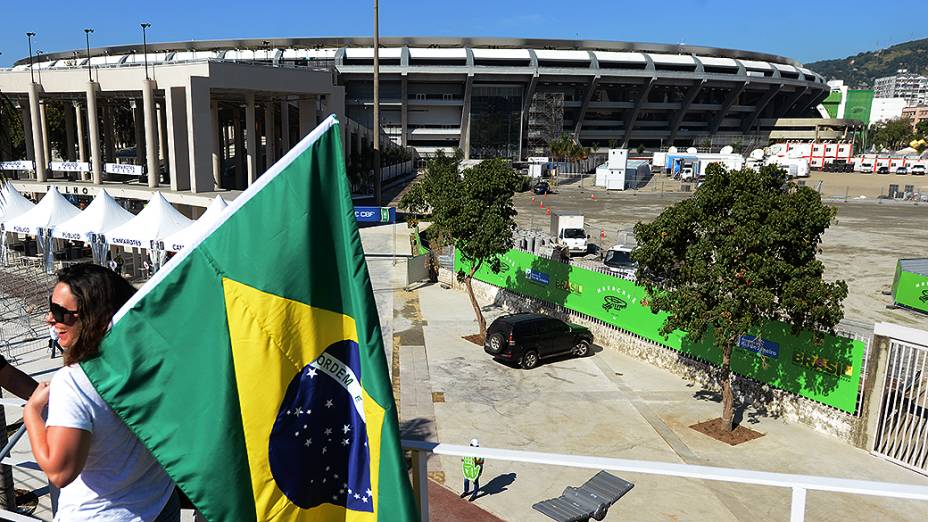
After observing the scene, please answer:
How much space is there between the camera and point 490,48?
112625 mm

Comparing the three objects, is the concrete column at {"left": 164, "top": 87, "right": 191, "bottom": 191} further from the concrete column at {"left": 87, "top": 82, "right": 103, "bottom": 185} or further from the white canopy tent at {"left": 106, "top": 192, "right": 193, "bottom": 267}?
the white canopy tent at {"left": 106, "top": 192, "right": 193, "bottom": 267}

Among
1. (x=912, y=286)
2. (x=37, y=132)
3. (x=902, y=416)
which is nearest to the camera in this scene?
(x=902, y=416)

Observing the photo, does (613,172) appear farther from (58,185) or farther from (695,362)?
(695,362)

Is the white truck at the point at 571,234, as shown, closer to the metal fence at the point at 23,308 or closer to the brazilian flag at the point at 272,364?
the metal fence at the point at 23,308

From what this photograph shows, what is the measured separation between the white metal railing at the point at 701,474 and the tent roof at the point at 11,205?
2996 cm

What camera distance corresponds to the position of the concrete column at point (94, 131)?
37.7 meters

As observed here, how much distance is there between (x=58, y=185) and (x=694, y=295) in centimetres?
4011

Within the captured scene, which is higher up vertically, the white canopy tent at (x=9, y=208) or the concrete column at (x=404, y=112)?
the concrete column at (x=404, y=112)

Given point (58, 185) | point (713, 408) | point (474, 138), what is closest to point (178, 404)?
point (713, 408)

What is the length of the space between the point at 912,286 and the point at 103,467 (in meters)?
26.5

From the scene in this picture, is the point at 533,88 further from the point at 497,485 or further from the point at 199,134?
the point at 497,485

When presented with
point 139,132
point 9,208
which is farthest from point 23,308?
point 139,132

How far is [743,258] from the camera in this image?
12648 millimetres

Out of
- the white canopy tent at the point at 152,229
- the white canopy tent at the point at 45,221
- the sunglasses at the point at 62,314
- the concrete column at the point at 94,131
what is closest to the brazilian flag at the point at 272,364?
the sunglasses at the point at 62,314
